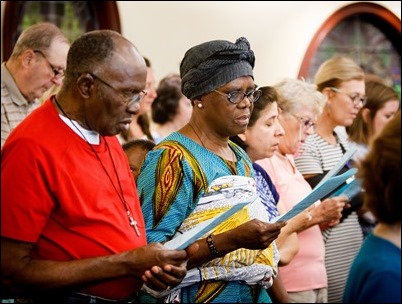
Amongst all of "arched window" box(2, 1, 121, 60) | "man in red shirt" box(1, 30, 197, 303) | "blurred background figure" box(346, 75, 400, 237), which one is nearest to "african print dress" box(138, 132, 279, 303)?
"man in red shirt" box(1, 30, 197, 303)

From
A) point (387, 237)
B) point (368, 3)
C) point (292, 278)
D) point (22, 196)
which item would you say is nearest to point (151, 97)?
point (292, 278)

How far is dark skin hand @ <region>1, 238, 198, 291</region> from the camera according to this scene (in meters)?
1.96

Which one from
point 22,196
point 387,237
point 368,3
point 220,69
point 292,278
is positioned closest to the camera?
point 387,237

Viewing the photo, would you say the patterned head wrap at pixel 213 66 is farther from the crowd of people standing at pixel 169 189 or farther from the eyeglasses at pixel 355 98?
the eyeglasses at pixel 355 98

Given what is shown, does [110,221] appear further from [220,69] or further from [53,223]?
[220,69]

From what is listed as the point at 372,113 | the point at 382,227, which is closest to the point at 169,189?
the point at 382,227

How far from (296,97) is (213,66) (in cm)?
117

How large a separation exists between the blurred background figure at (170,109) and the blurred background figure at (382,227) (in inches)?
110

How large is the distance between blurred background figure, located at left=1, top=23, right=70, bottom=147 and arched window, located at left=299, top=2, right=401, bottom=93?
3.92 meters

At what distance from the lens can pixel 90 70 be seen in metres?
2.10

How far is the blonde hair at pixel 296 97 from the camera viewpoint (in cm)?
369

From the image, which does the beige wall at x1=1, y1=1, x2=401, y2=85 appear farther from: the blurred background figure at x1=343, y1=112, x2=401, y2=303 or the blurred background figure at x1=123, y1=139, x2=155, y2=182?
the blurred background figure at x1=343, y1=112, x2=401, y2=303

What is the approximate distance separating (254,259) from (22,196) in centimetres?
89

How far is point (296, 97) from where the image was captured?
3.70m
